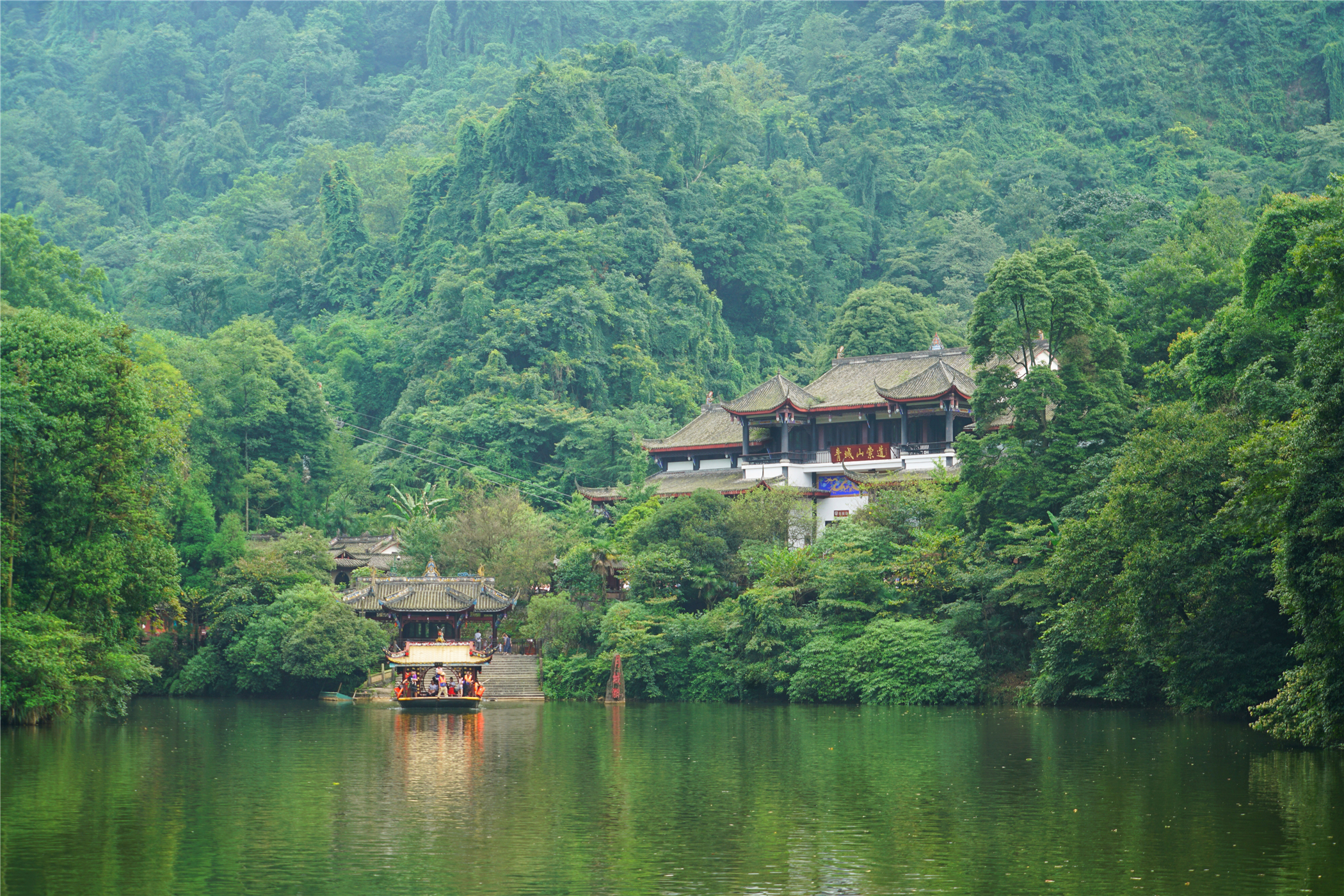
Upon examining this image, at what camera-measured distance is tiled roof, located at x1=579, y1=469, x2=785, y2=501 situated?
51125mm

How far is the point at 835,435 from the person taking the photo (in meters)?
53.6

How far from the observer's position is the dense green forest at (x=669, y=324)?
3089cm

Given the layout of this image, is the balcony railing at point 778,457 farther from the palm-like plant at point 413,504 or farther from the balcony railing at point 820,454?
the palm-like plant at point 413,504

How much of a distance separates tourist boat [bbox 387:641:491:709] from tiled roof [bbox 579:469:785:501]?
992 cm

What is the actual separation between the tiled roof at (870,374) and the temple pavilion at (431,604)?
12.5m

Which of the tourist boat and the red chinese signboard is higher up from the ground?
the red chinese signboard

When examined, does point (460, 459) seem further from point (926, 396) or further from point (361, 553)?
point (926, 396)

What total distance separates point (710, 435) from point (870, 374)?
235 inches

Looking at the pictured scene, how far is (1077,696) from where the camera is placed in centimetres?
3619

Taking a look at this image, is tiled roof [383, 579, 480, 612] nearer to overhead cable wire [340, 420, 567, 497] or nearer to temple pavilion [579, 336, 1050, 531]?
temple pavilion [579, 336, 1050, 531]

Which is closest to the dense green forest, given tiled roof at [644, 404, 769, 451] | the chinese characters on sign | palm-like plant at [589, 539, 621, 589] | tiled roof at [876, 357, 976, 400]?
palm-like plant at [589, 539, 621, 589]

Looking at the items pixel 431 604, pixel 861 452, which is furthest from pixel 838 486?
pixel 431 604

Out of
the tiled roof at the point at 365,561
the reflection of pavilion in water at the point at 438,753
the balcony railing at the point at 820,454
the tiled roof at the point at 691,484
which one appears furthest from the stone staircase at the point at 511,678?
the balcony railing at the point at 820,454

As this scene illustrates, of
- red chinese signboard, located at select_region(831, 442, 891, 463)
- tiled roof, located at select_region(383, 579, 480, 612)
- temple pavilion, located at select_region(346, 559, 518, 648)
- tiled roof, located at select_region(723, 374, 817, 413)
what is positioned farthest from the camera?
tiled roof, located at select_region(723, 374, 817, 413)
